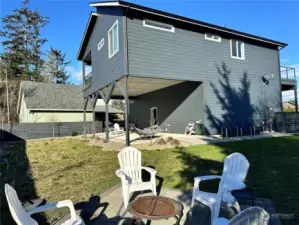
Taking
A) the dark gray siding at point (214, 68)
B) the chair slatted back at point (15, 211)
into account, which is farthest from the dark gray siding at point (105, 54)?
the chair slatted back at point (15, 211)

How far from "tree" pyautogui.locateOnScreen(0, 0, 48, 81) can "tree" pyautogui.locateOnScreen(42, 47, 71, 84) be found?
1.14 m

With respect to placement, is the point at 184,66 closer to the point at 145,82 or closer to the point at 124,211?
the point at 145,82

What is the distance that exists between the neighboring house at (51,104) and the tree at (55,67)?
11.3 m

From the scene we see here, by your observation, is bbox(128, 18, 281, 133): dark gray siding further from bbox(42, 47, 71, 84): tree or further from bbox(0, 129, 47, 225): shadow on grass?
bbox(42, 47, 71, 84): tree

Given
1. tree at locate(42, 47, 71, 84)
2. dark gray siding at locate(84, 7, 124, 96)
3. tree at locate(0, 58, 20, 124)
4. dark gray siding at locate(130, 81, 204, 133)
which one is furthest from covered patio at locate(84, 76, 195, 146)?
tree at locate(42, 47, 71, 84)

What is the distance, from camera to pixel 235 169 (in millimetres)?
3166

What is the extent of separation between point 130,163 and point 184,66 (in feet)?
25.8

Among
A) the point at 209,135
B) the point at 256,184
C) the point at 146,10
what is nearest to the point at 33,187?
the point at 256,184

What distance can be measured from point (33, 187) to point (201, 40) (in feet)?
32.8

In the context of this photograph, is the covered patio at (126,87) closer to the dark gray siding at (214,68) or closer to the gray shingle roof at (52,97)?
the dark gray siding at (214,68)

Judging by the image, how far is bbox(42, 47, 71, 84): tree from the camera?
33719mm

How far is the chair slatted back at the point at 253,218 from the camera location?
1.34 metres

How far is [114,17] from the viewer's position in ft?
33.1

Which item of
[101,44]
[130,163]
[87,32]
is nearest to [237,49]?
[101,44]
